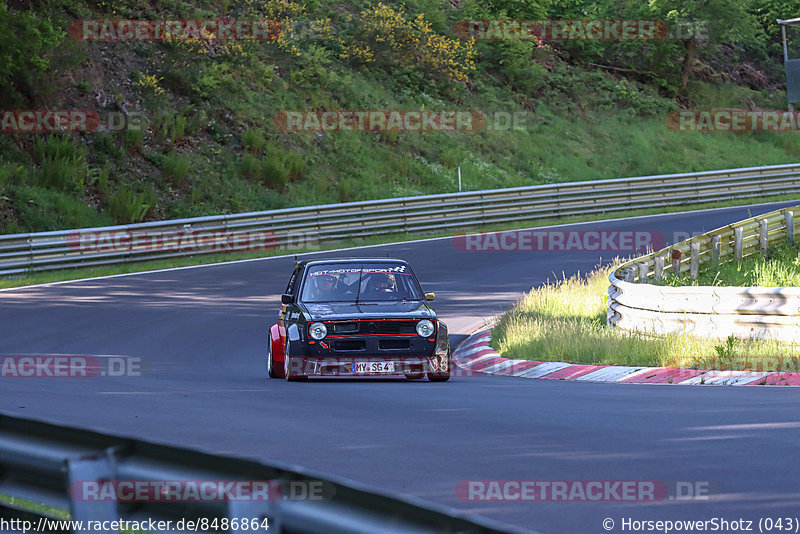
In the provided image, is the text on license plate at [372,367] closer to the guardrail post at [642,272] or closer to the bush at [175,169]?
the guardrail post at [642,272]

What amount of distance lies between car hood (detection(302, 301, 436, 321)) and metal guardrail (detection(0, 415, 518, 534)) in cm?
815

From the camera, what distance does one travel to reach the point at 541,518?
581 centimetres

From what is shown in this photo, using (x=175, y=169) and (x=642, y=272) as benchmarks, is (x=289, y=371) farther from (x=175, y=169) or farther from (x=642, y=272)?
(x=175, y=169)

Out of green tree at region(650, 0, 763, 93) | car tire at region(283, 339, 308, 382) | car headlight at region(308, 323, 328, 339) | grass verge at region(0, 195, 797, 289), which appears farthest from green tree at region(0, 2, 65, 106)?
green tree at region(650, 0, 763, 93)

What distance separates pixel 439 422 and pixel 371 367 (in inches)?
139

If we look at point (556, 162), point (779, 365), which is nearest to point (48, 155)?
point (556, 162)

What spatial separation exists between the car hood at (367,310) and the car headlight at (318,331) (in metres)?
0.11

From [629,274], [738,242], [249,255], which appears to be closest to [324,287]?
[629,274]

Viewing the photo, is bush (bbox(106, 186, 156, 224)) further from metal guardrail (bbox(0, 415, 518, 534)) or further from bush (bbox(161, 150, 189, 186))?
metal guardrail (bbox(0, 415, 518, 534))

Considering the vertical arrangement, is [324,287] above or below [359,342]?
above

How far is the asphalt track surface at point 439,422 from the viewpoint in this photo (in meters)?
6.41

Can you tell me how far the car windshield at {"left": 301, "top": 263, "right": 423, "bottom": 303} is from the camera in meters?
13.5

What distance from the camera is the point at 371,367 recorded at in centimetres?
1238

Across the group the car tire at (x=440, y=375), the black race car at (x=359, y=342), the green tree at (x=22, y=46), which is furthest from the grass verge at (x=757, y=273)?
the green tree at (x=22, y=46)
